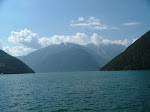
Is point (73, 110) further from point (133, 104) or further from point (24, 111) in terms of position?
point (133, 104)

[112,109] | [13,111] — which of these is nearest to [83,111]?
[112,109]

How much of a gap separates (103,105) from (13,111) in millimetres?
23915

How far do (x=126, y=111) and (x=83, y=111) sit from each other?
1014 centimetres

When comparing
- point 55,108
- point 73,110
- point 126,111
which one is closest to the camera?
point 126,111

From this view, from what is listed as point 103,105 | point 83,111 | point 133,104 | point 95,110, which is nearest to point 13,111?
point 83,111

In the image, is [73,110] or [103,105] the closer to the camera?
[73,110]

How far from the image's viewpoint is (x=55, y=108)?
139ft

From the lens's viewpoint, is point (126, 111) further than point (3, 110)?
No

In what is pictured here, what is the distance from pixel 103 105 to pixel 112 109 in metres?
4.28

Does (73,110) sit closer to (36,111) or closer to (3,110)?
(36,111)

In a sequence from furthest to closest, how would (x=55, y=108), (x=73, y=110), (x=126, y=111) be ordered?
(x=55, y=108) → (x=73, y=110) → (x=126, y=111)

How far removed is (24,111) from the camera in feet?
134

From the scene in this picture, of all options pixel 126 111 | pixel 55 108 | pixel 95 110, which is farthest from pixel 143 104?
pixel 55 108

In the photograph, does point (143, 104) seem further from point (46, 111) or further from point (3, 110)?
point (3, 110)
